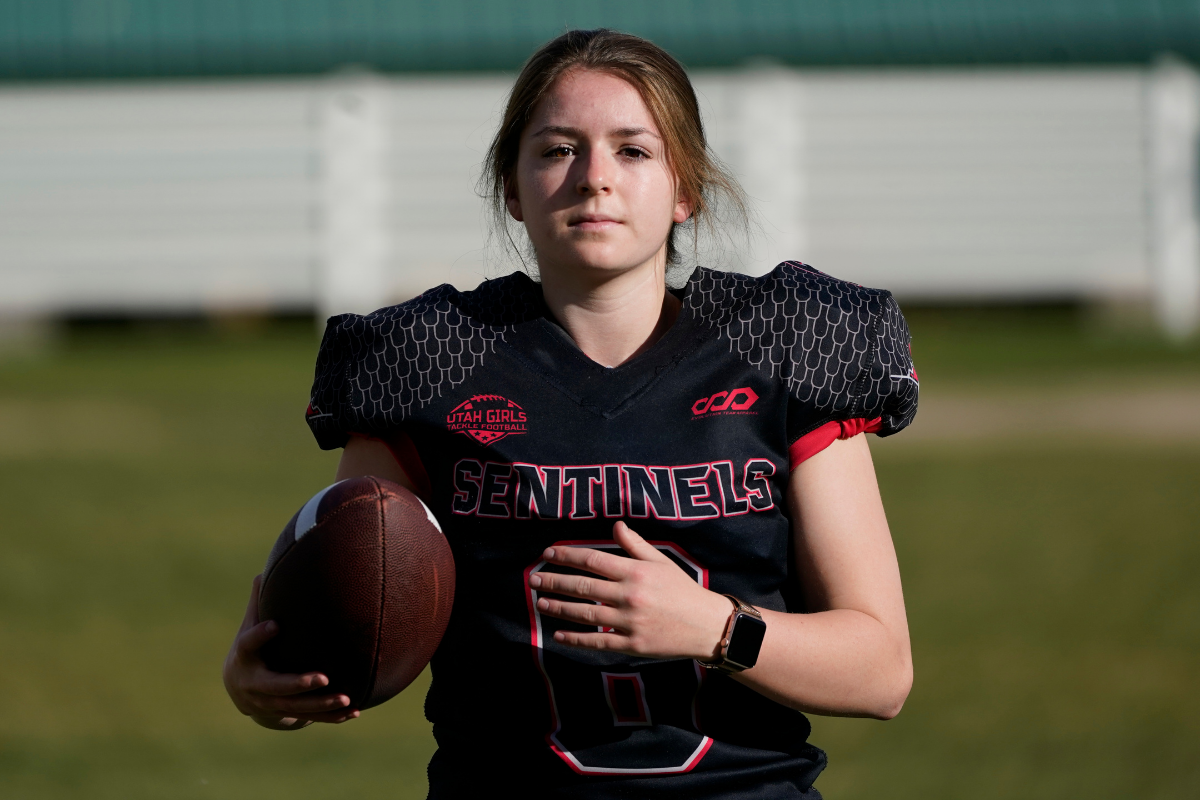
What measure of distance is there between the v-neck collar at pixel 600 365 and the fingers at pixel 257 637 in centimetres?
58

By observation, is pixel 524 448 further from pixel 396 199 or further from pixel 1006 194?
pixel 1006 194

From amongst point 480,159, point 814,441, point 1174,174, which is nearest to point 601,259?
point 814,441

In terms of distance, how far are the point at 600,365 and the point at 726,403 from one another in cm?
23

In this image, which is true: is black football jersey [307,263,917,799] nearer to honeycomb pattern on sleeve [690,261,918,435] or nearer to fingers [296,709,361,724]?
honeycomb pattern on sleeve [690,261,918,435]

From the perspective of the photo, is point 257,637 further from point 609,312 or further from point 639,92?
point 639,92

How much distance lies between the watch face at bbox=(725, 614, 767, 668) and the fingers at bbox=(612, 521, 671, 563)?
140 mm

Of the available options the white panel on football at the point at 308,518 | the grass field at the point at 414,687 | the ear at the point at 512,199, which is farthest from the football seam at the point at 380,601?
the grass field at the point at 414,687

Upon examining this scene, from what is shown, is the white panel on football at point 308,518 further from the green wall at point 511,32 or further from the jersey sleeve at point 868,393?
the green wall at point 511,32

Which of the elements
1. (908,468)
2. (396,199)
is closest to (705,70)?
(396,199)

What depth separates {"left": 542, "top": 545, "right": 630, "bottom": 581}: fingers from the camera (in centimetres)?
195

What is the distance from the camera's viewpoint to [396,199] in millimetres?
16344

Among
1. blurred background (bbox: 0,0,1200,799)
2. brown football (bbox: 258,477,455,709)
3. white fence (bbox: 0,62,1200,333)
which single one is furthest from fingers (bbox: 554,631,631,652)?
white fence (bbox: 0,62,1200,333)

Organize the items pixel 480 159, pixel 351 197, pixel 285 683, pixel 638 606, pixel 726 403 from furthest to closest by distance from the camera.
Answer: pixel 351 197 < pixel 480 159 < pixel 726 403 < pixel 285 683 < pixel 638 606

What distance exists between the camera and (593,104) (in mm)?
2203
